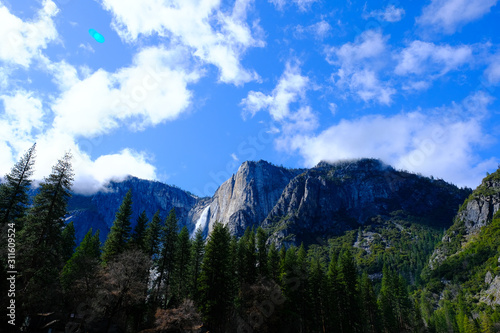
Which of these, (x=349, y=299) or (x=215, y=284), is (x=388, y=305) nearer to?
(x=349, y=299)

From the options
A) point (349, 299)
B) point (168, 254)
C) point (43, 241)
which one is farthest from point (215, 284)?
point (349, 299)

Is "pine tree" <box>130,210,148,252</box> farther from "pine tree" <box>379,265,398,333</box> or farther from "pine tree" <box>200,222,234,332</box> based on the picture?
"pine tree" <box>379,265,398,333</box>

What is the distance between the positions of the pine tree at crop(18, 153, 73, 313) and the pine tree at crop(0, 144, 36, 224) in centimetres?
424

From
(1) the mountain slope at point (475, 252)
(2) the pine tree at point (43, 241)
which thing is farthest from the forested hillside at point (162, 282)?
(1) the mountain slope at point (475, 252)

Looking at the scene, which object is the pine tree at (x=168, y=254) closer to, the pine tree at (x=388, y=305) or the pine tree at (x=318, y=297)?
the pine tree at (x=318, y=297)

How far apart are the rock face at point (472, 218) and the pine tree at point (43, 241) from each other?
178896 mm

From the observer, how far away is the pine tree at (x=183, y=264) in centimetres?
4425

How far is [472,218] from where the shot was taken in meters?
175

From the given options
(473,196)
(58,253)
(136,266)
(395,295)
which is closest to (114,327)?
(136,266)

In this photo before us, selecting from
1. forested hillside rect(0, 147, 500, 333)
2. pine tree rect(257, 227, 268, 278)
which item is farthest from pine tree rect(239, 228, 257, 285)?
pine tree rect(257, 227, 268, 278)

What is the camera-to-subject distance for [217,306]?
116 ft

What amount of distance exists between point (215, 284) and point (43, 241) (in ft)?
65.6

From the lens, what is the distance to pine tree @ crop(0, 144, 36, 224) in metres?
29.9

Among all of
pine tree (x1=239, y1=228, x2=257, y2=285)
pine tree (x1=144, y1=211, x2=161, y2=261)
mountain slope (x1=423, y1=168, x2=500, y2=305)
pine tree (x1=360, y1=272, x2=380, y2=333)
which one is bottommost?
pine tree (x1=360, y1=272, x2=380, y2=333)
